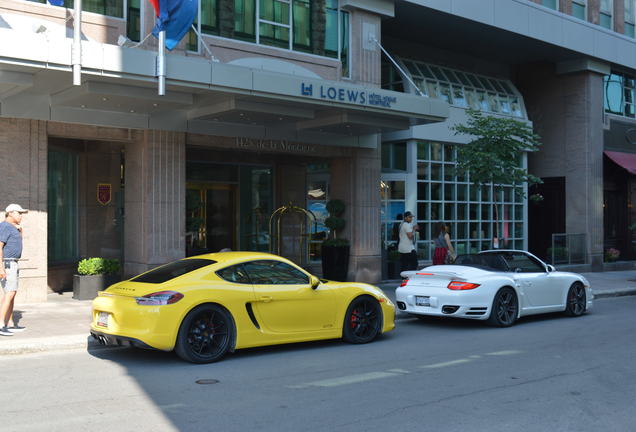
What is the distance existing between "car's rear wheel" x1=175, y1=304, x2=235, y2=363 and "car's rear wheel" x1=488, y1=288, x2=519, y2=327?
16.6 feet

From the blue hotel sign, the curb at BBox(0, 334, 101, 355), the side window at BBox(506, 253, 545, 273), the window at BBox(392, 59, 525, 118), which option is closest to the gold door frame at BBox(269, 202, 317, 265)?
the window at BBox(392, 59, 525, 118)

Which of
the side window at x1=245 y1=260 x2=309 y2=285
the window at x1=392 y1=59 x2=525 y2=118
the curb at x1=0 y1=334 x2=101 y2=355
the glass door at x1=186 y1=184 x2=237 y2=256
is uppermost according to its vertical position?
the window at x1=392 y1=59 x2=525 y2=118

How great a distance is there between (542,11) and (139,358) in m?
19.1

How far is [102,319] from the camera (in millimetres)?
8547

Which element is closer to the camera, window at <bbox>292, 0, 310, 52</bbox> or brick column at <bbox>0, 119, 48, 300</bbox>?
brick column at <bbox>0, 119, 48, 300</bbox>

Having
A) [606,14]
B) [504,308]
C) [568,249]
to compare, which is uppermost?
Result: [606,14]

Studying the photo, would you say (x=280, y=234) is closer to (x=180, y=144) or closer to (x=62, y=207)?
(x=180, y=144)

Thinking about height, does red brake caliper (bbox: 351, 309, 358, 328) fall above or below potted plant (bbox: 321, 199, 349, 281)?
below

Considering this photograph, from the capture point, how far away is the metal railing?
23938mm

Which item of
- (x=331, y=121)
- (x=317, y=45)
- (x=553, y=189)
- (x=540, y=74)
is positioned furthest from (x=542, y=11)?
(x=331, y=121)

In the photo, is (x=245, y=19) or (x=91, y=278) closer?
(x=91, y=278)

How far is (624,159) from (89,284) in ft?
67.8

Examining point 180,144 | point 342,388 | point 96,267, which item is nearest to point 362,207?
point 180,144

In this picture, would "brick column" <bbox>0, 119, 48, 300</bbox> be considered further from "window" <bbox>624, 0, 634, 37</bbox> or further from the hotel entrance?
"window" <bbox>624, 0, 634, 37</bbox>
